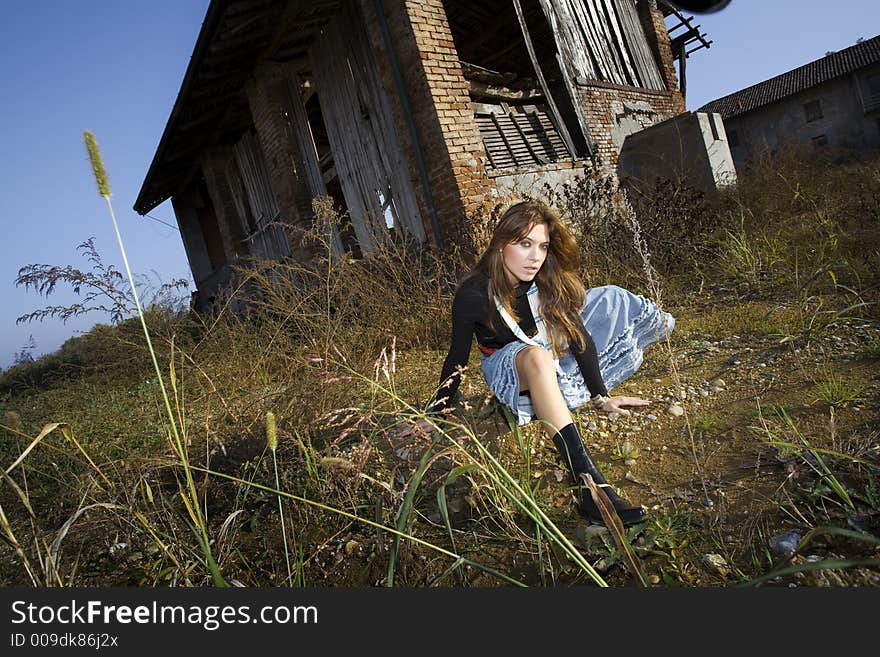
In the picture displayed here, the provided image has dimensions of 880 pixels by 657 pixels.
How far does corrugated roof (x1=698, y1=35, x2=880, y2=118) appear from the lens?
2047cm

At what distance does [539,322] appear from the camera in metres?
2.32

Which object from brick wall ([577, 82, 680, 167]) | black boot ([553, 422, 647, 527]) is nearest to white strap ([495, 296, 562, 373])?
black boot ([553, 422, 647, 527])

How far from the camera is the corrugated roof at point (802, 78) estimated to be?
20469 mm

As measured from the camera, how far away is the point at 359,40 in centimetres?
606

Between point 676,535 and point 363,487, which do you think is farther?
point 363,487

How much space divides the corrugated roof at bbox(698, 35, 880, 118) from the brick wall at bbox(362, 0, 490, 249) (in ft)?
77.9

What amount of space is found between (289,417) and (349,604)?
1.31 meters

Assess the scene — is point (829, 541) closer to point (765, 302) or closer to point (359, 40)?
point (765, 302)

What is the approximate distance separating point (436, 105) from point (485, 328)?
382 centimetres

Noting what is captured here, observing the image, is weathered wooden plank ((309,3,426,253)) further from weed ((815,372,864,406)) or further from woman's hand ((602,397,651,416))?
weed ((815,372,864,406))

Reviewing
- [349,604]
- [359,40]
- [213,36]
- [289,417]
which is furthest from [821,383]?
[213,36]

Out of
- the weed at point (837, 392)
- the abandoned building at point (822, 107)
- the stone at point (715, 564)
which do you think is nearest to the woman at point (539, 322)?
the weed at point (837, 392)

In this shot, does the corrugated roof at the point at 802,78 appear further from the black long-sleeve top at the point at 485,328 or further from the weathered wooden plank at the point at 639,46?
the black long-sleeve top at the point at 485,328

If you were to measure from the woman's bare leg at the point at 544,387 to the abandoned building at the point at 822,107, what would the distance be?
2287cm
